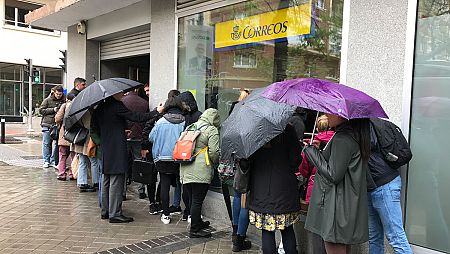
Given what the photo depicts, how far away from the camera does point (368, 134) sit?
Result: 3090 mm

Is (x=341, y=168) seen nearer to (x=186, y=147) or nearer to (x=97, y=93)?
(x=186, y=147)

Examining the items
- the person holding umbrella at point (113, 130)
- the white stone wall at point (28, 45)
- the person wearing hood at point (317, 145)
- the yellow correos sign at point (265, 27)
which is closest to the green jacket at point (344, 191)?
the person wearing hood at point (317, 145)

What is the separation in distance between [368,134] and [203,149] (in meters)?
2.28

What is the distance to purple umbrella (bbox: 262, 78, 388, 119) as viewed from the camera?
2.76 metres

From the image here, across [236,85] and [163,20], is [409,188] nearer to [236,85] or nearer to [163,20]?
[236,85]

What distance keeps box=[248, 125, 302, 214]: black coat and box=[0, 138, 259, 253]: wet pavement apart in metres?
1.35

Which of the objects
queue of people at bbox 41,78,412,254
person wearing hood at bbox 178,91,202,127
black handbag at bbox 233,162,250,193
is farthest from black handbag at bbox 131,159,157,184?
black handbag at bbox 233,162,250,193

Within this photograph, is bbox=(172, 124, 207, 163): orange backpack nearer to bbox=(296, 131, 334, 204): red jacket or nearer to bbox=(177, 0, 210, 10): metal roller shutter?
bbox=(296, 131, 334, 204): red jacket

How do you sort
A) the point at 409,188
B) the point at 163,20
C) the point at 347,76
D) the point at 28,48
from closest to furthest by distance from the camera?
the point at 409,188 → the point at 347,76 → the point at 163,20 → the point at 28,48

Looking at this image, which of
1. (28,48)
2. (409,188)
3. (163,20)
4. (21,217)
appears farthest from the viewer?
(28,48)

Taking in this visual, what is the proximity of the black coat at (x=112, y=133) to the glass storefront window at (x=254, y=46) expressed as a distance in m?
1.56

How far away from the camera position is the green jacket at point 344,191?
301 cm

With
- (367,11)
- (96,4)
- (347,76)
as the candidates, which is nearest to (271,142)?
(347,76)

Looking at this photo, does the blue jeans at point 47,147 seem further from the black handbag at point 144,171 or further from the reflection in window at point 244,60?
the reflection in window at point 244,60
